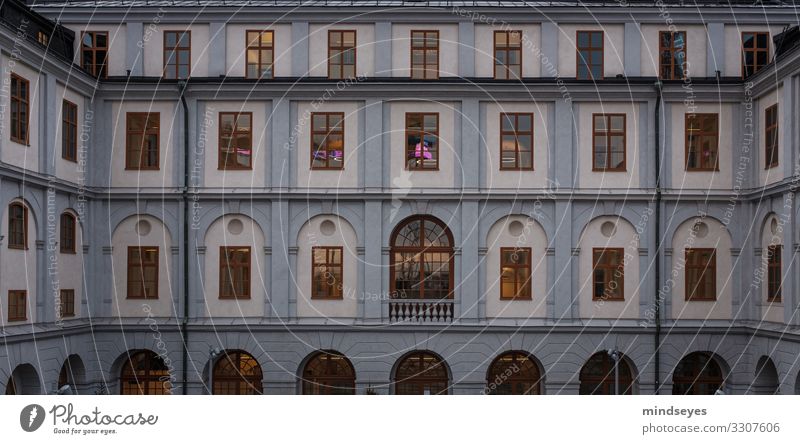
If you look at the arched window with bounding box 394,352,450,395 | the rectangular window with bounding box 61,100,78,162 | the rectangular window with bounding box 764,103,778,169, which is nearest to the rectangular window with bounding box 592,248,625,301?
the rectangular window with bounding box 764,103,778,169

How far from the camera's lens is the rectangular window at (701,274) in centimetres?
3288

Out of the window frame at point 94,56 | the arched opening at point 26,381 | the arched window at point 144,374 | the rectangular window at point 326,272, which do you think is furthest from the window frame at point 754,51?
the arched opening at point 26,381

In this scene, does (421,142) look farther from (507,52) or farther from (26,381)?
(26,381)

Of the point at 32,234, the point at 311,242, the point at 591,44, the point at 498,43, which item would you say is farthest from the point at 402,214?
the point at 32,234

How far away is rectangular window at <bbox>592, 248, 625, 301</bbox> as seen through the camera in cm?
3300

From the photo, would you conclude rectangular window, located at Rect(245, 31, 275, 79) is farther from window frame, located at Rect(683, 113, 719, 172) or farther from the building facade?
window frame, located at Rect(683, 113, 719, 172)

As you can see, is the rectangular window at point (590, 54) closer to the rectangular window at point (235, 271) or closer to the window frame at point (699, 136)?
the window frame at point (699, 136)

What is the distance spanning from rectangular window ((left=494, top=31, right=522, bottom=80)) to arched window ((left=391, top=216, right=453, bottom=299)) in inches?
241

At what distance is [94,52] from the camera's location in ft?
110

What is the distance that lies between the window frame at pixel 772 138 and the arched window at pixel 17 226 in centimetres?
2417

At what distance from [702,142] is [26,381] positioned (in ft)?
79.8

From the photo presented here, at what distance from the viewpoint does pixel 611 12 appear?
33.3 meters

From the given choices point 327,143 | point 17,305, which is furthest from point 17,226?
point 327,143

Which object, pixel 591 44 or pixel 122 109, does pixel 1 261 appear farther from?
pixel 591 44
